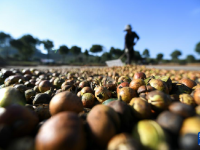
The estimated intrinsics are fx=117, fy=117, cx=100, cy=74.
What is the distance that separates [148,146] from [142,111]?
0.36m

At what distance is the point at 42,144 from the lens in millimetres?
838

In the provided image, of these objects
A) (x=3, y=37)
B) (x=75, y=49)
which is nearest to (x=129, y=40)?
(x=75, y=49)

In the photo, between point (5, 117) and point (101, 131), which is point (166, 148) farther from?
point (5, 117)

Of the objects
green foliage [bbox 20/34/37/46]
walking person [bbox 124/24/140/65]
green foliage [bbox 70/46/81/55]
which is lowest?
walking person [bbox 124/24/140/65]

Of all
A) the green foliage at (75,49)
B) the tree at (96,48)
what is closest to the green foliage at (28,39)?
the green foliage at (75,49)

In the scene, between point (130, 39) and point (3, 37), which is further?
point (3, 37)

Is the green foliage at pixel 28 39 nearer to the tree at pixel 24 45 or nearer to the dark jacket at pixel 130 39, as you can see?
the tree at pixel 24 45

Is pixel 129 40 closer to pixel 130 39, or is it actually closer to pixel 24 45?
pixel 130 39

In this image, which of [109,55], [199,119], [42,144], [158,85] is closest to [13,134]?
A: [42,144]

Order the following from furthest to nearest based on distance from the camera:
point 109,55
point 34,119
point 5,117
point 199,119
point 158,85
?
point 109,55
point 158,85
point 34,119
point 5,117
point 199,119

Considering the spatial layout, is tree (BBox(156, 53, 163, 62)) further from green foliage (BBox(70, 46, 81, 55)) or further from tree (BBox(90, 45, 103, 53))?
green foliage (BBox(70, 46, 81, 55))

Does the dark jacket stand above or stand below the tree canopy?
below

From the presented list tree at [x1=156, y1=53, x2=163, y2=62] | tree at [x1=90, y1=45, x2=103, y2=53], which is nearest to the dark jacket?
tree at [x1=90, y1=45, x2=103, y2=53]

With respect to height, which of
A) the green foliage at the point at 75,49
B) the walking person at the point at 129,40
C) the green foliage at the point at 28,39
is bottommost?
the walking person at the point at 129,40
